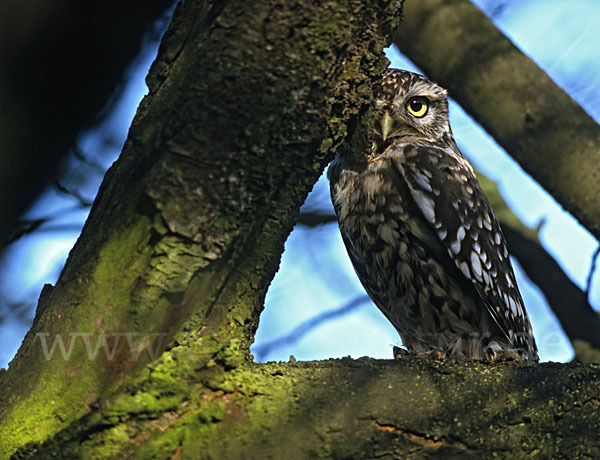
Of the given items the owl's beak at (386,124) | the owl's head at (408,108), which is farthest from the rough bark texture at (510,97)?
the owl's beak at (386,124)

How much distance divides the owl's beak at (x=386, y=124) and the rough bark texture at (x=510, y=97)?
24.6 inches

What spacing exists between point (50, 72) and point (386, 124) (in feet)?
6.97

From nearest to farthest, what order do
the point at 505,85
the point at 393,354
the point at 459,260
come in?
the point at 459,260 → the point at 393,354 → the point at 505,85

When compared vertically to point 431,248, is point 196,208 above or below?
below

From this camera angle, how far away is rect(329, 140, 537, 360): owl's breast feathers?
129 inches

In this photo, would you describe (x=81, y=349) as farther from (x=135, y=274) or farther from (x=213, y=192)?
(x=213, y=192)

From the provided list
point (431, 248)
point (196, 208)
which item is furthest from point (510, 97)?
point (196, 208)

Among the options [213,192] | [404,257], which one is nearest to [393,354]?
[404,257]

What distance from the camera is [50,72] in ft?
6.88

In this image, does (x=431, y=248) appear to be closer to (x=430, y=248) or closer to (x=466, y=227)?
(x=430, y=248)

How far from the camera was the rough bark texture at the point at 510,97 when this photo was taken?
12.1 ft

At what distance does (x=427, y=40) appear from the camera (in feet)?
13.5

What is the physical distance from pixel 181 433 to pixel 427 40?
332 cm

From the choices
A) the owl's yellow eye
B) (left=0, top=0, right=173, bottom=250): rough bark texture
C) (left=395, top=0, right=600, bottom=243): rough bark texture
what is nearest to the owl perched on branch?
the owl's yellow eye
